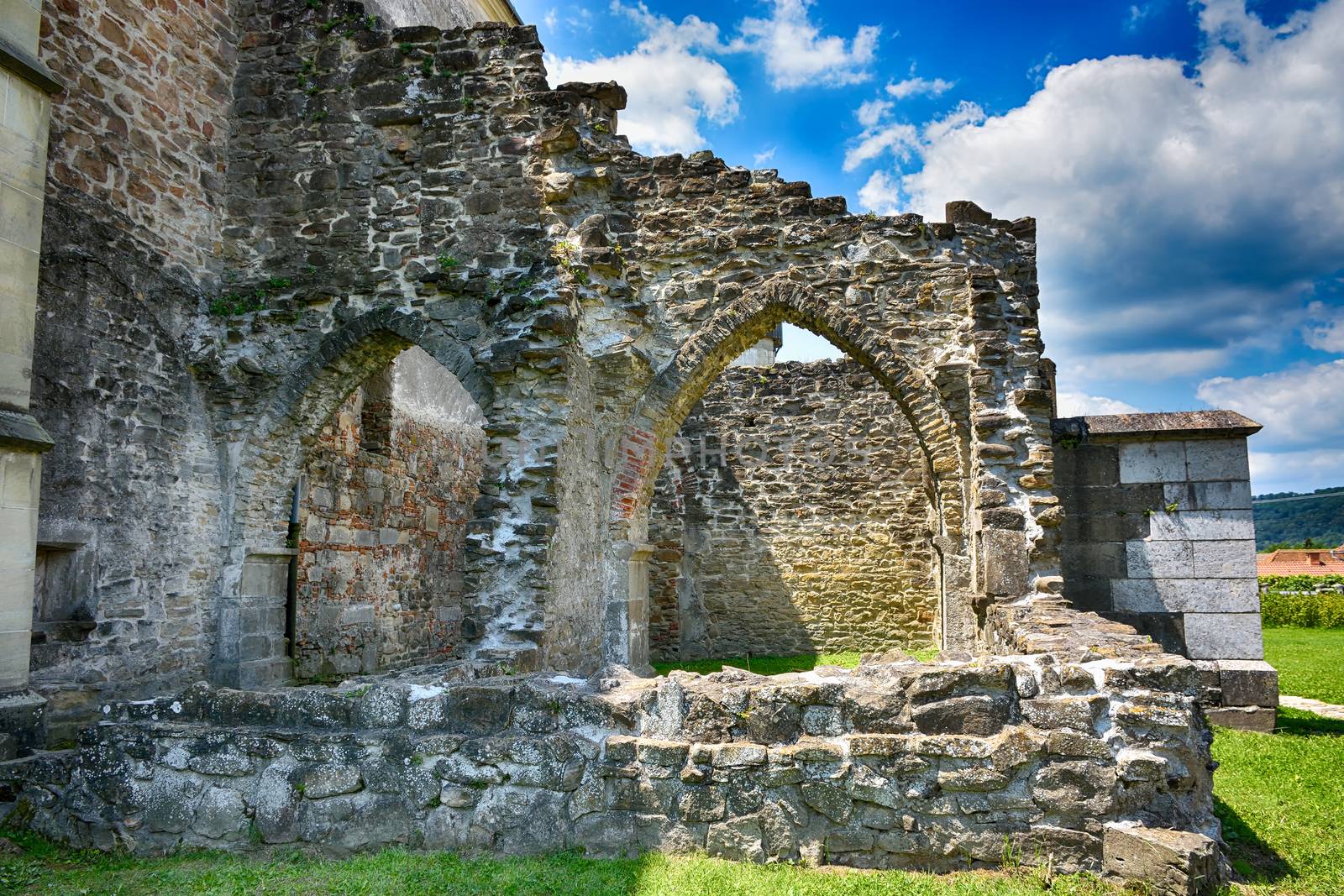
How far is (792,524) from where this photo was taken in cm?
1412

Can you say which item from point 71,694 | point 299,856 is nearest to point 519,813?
point 299,856

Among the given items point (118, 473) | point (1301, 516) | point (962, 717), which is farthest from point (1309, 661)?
point (1301, 516)

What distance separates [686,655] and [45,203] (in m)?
10.2

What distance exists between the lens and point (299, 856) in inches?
155

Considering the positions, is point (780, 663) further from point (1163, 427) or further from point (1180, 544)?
point (1163, 427)

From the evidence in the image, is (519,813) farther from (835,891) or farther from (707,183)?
(707,183)

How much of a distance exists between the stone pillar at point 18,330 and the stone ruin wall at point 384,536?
3835 mm

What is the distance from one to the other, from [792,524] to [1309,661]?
7356 millimetres

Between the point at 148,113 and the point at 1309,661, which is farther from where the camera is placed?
the point at 1309,661

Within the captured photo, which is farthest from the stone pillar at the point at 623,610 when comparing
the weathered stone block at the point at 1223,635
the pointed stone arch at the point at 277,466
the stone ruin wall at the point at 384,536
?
the weathered stone block at the point at 1223,635

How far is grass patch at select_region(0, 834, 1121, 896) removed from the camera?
353 cm

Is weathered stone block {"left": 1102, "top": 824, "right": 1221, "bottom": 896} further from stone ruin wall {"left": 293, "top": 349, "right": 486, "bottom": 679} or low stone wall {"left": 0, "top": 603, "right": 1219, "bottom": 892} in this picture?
stone ruin wall {"left": 293, "top": 349, "right": 486, "bottom": 679}

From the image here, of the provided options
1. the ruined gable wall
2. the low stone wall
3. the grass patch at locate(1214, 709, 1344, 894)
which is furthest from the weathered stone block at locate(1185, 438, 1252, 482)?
the ruined gable wall

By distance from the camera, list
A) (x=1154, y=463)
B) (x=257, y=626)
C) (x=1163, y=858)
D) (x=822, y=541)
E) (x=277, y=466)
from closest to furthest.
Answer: (x=1163, y=858)
(x=1154, y=463)
(x=257, y=626)
(x=277, y=466)
(x=822, y=541)
